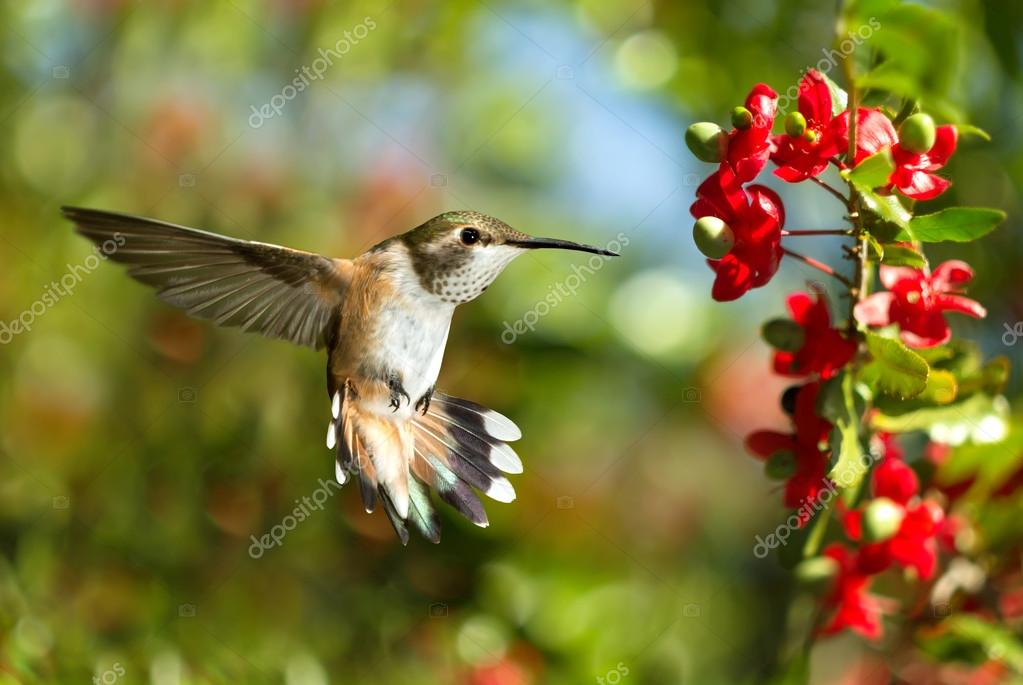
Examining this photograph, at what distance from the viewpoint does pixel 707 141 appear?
789mm

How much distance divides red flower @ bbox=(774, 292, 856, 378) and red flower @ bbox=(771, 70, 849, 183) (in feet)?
0.73

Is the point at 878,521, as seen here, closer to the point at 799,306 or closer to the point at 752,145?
the point at 799,306

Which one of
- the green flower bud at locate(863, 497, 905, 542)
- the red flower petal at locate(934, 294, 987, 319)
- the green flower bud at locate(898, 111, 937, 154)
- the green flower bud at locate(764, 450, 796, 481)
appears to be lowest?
the green flower bud at locate(863, 497, 905, 542)

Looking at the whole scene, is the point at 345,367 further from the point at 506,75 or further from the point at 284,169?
the point at 506,75

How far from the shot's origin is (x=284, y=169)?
1.90 meters

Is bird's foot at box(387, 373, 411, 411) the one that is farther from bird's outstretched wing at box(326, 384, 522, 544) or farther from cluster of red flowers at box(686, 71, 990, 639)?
cluster of red flowers at box(686, 71, 990, 639)

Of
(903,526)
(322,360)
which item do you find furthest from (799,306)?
(322,360)

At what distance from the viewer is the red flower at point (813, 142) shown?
82 cm

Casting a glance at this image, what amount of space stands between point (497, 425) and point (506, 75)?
1.37 m

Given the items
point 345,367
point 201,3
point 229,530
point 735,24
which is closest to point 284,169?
point 201,3

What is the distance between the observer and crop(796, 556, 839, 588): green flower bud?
1265 millimetres

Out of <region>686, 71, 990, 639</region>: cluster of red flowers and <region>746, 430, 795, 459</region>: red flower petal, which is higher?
<region>686, 71, 990, 639</region>: cluster of red flowers

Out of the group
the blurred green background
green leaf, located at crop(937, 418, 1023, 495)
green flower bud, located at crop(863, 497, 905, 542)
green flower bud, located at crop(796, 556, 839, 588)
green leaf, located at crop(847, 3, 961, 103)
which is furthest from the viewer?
the blurred green background

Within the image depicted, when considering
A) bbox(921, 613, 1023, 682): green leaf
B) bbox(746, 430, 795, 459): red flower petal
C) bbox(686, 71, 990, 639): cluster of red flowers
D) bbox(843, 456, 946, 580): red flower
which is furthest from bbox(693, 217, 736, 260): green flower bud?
bbox(921, 613, 1023, 682): green leaf
